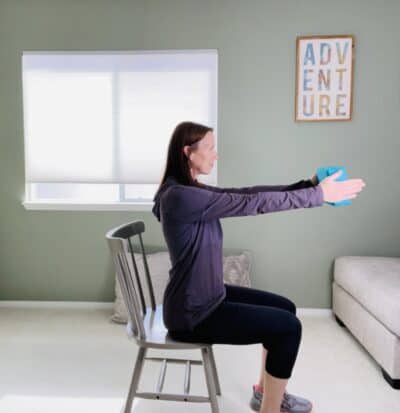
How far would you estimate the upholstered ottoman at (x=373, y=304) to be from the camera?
85.4 inches

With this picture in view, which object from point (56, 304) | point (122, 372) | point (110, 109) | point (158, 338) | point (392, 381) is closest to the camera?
point (158, 338)

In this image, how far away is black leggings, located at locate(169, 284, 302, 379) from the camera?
1582 mm

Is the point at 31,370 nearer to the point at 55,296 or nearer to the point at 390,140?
the point at 55,296

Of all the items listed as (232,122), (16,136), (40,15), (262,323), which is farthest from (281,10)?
(262,323)

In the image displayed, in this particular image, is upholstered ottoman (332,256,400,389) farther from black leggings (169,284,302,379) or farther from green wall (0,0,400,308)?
black leggings (169,284,302,379)

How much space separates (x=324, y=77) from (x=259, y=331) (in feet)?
6.92

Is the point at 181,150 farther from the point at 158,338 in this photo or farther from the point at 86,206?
the point at 86,206

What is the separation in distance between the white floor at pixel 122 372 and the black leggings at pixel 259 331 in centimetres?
54

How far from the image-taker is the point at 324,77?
308 cm

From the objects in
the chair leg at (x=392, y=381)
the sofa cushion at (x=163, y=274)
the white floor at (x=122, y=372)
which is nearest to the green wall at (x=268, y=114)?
the sofa cushion at (x=163, y=274)

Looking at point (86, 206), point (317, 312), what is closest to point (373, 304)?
point (317, 312)

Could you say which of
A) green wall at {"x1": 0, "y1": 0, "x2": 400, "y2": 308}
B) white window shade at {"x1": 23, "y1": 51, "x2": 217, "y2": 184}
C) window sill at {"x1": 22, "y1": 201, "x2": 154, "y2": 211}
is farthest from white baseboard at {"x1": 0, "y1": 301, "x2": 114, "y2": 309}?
white window shade at {"x1": 23, "y1": 51, "x2": 217, "y2": 184}

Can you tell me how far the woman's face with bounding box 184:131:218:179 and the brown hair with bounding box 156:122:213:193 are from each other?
0.02 meters

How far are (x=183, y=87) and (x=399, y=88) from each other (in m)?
1.49
